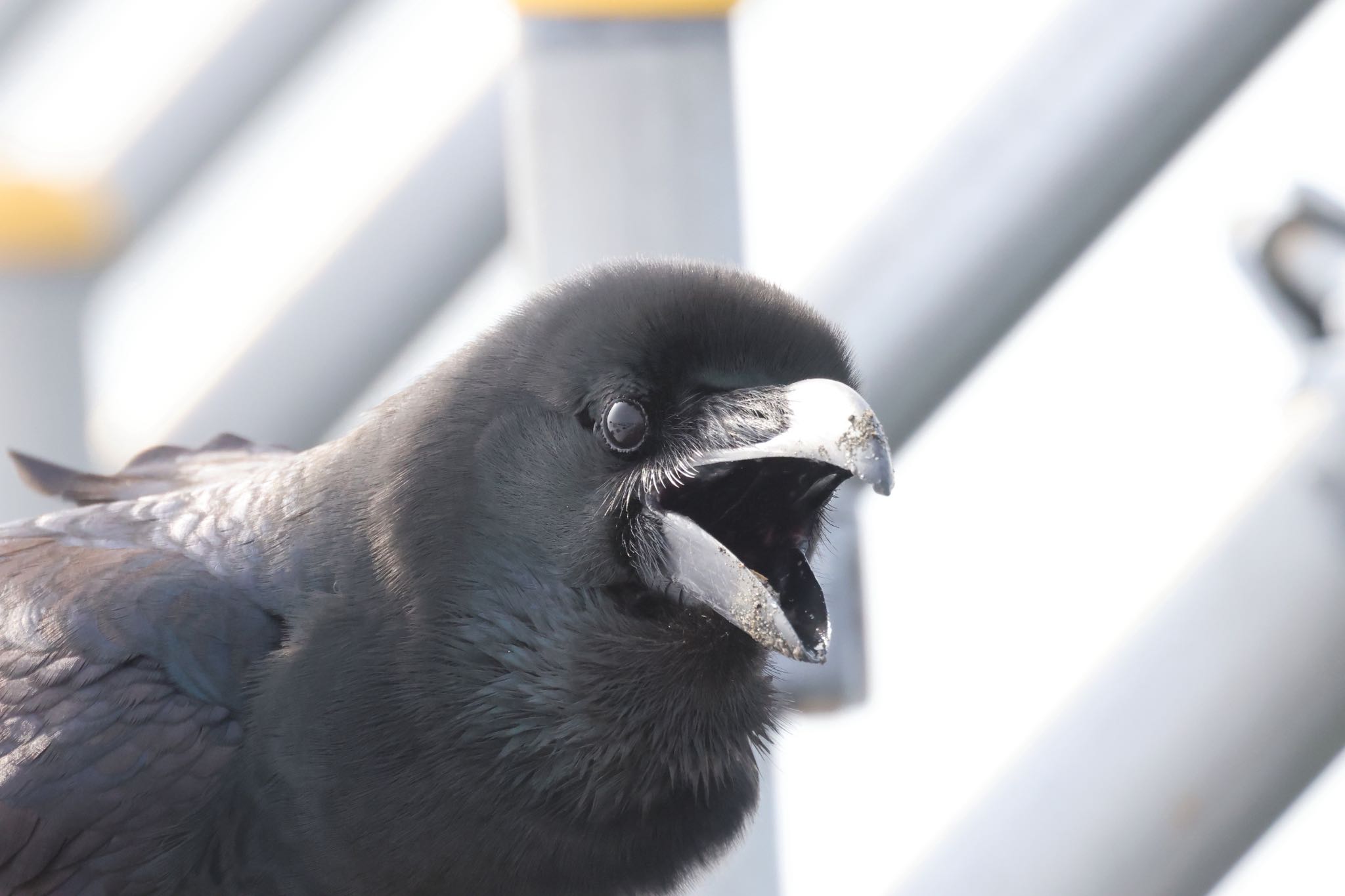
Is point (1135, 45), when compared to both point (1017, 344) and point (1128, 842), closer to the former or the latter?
point (1017, 344)

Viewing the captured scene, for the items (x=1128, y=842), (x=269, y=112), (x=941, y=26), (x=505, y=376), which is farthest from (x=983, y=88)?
(x=269, y=112)

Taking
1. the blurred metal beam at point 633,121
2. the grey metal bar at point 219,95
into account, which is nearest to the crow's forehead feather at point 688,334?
the blurred metal beam at point 633,121

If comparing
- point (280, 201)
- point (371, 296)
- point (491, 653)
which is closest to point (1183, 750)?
point (491, 653)

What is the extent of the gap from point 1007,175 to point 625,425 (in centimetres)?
101

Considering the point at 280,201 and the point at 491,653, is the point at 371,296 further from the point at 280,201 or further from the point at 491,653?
the point at 491,653

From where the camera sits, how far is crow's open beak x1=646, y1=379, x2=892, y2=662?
5.12 feet

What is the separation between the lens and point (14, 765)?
1.92 metres

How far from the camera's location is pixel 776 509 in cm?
174

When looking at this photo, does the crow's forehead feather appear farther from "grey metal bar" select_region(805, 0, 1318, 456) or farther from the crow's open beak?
"grey metal bar" select_region(805, 0, 1318, 456)

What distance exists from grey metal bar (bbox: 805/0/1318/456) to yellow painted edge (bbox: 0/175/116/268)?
178cm

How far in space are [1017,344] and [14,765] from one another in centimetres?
185

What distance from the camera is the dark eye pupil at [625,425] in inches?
69.4

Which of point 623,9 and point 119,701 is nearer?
point 119,701

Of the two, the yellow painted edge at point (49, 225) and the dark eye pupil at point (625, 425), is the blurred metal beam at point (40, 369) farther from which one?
the dark eye pupil at point (625, 425)
